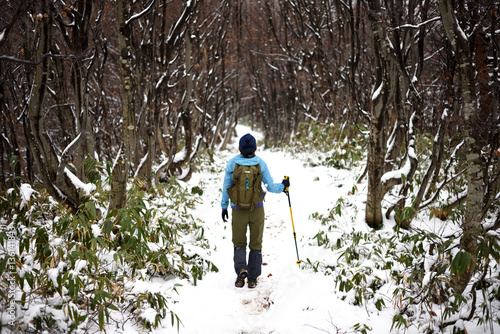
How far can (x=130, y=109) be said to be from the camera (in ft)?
12.8

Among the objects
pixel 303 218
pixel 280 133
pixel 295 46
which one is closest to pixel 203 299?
pixel 303 218

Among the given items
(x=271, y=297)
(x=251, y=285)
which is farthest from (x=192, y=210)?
(x=271, y=297)

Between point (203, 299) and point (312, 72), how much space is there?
9.27m

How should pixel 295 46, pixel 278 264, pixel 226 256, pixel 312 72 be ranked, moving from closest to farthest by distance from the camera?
1. pixel 278 264
2. pixel 226 256
3. pixel 312 72
4. pixel 295 46

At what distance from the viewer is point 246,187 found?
12.5 ft

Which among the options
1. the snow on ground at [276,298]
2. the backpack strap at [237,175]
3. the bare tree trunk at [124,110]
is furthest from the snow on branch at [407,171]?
the bare tree trunk at [124,110]

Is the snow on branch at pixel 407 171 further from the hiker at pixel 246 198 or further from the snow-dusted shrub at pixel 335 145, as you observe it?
the snow-dusted shrub at pixel 335 145

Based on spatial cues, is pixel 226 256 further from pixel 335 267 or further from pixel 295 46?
pixel 295 46

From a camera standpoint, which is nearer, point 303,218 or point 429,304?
point 429,304

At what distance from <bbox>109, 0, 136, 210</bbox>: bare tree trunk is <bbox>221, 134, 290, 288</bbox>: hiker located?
1.43 meters

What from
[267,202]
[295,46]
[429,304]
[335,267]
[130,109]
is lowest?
[267,202]

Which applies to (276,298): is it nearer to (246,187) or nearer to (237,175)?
(246,187)

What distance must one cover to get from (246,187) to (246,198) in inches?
6.1

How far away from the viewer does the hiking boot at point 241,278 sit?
12.9 feet
